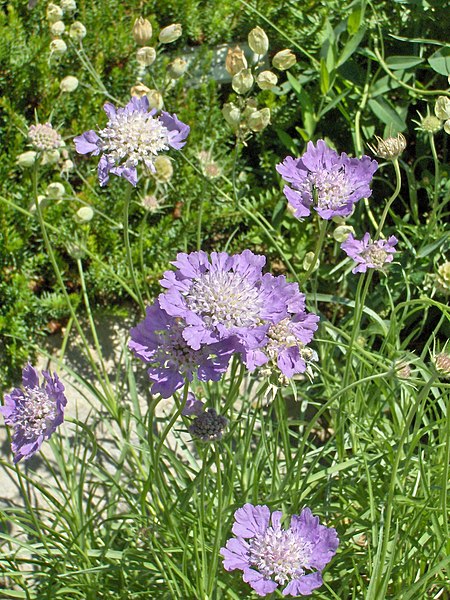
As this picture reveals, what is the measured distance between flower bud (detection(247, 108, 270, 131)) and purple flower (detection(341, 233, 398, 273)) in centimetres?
29

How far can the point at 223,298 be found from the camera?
42.1 inches

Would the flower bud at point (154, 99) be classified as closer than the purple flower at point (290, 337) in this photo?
No

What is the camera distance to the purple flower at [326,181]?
4.03 feet

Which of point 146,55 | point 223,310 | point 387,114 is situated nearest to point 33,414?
point 223,310

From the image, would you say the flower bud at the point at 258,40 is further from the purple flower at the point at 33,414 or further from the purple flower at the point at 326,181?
the purple flower at the point at 33,414

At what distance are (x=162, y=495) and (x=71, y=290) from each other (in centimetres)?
103

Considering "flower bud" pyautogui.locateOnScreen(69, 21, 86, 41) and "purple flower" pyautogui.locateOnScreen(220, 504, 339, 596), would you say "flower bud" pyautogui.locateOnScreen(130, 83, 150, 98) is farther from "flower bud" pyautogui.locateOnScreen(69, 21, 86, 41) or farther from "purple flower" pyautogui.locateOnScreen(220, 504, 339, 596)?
"purple flower" pyautogui.locateOnScreen(220, 504, 339, 596)

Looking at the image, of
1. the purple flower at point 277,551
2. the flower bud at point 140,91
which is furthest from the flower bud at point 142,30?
the purple flower at point 277,551

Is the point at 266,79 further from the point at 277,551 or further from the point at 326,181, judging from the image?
the point at 277,551

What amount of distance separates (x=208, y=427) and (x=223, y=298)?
21cm

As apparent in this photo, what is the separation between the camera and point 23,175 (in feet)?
7.03

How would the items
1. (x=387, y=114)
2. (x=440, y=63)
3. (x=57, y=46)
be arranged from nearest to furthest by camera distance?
(x=57, y=46) < (x=440, y=63) < (x=387, y=114)

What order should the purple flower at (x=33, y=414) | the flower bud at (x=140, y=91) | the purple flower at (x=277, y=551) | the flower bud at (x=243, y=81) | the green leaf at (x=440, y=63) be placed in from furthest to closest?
the green leaf at (x=440, y=63), the flower bud at (x=140, y=91), the flower bud at (x=243, y=81), the purple flower at (x=33, y=414), the purple flower at (x=277, y=551)

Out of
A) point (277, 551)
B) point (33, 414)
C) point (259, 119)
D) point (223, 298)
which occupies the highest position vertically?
point (259, 119)
